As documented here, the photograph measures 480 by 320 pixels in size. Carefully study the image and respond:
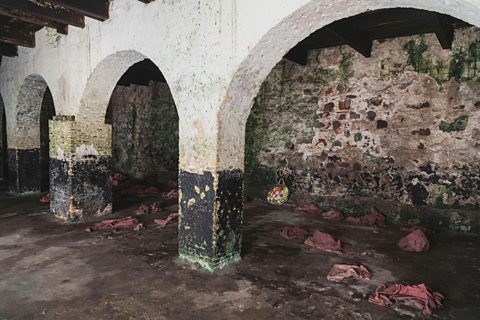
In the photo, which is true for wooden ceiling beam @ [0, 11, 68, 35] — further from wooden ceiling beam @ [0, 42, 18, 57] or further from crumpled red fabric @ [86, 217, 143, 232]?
crumpled red fabric @ [86, 217, 143, 232]

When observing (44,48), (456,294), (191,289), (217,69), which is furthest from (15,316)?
(44,48)

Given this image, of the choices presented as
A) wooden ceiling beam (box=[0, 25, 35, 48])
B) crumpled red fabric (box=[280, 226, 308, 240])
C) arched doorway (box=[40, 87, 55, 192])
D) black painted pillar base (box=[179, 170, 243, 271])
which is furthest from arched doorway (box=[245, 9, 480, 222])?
arched doorway (box=[40, 87, 55, 192])

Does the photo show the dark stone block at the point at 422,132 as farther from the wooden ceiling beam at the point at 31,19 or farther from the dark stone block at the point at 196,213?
the wooden ceiling beam at the point at 31,19

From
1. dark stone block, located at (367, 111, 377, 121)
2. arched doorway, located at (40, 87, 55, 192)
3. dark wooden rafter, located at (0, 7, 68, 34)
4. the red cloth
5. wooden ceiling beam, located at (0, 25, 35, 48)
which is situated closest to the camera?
dark wooden rafter, located at (0, 7, 68, 34)

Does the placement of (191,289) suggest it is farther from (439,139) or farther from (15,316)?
(439,139)

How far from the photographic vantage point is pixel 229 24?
3213 millimetres

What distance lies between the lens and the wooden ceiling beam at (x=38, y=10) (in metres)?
4.25

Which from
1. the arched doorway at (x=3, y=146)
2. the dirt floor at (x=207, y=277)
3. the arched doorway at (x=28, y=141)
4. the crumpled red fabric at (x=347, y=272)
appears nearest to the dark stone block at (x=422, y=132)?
the dirt floor at (x=207, y=277)

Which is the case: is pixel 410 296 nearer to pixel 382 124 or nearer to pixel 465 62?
pixel 382 124

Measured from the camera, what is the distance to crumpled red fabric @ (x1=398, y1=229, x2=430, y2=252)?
14.0 ft

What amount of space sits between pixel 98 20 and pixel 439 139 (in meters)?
5.72

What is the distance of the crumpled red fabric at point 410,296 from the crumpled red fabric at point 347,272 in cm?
36

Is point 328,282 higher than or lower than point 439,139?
lower

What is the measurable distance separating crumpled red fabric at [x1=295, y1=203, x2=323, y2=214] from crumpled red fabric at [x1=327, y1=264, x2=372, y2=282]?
276 centimetres
